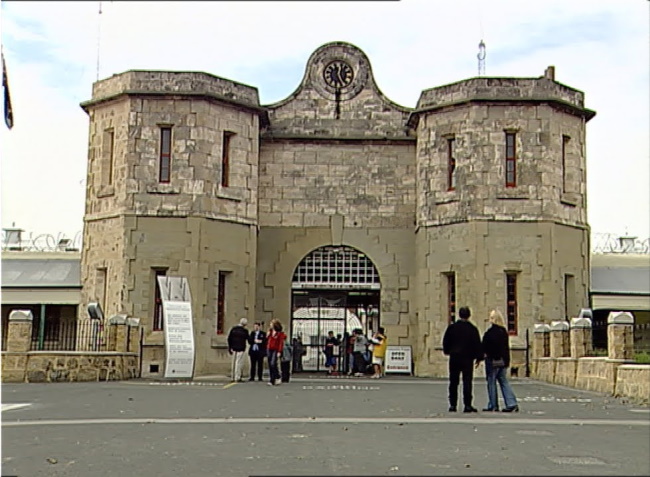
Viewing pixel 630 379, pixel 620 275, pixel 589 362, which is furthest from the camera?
pixel 620 275

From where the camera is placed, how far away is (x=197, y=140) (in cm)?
2697

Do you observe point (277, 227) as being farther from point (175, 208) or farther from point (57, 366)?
point (57, 366)

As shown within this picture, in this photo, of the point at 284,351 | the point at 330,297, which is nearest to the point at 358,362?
the point at 330,297

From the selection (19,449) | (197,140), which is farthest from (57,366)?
(19,449)

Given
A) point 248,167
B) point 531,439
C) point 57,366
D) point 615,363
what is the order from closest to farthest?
point 531,439, point 615,363, point 57,366, point 248,167

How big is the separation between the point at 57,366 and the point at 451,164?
44.1 ft

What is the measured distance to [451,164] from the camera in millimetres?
27953

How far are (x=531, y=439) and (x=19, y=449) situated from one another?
194 inches

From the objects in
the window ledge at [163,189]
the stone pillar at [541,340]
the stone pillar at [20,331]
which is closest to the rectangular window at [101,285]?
the window ledge at [163,189]

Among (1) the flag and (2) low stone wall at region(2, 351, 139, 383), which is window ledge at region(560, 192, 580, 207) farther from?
(1) the flag

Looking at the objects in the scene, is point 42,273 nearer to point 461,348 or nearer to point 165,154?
point 165,154

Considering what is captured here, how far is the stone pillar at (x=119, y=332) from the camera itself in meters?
23.3

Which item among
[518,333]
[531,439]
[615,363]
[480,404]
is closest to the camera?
[531,439]

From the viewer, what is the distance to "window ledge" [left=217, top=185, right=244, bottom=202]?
89.5 feet
